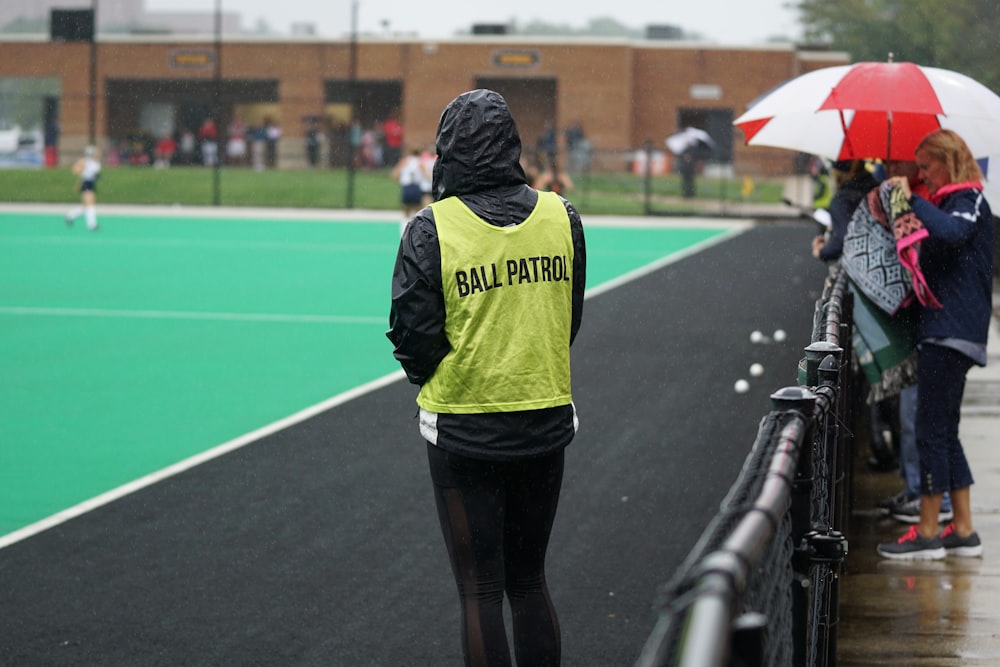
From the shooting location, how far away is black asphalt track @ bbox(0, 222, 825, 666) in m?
5.67

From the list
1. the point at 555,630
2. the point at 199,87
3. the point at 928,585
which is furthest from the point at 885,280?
the point at 199,87

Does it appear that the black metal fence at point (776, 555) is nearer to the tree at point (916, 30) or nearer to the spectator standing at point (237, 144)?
the tree at point (916, 30)

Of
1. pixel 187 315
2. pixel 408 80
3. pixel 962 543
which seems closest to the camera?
pixel 962 543

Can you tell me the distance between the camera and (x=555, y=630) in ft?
14.6

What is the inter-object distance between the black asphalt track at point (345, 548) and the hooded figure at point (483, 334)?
53.1 inches

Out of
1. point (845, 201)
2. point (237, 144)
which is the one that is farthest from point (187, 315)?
point (237, 144)

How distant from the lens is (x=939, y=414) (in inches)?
253

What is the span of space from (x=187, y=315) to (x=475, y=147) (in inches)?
518

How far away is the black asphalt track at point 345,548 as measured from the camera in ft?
18.6

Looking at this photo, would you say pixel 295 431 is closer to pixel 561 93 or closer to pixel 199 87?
pixel 561 93

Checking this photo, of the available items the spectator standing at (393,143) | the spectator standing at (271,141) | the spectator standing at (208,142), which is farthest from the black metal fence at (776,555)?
the spectator standing at (271,141)

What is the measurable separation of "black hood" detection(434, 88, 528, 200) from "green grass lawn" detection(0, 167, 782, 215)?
118 feet

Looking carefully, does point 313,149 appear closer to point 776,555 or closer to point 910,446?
point 910,446

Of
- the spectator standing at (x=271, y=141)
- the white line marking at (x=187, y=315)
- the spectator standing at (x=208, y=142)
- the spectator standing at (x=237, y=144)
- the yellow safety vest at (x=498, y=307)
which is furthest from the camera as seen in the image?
the spectator standing at (x=237, y=144)
